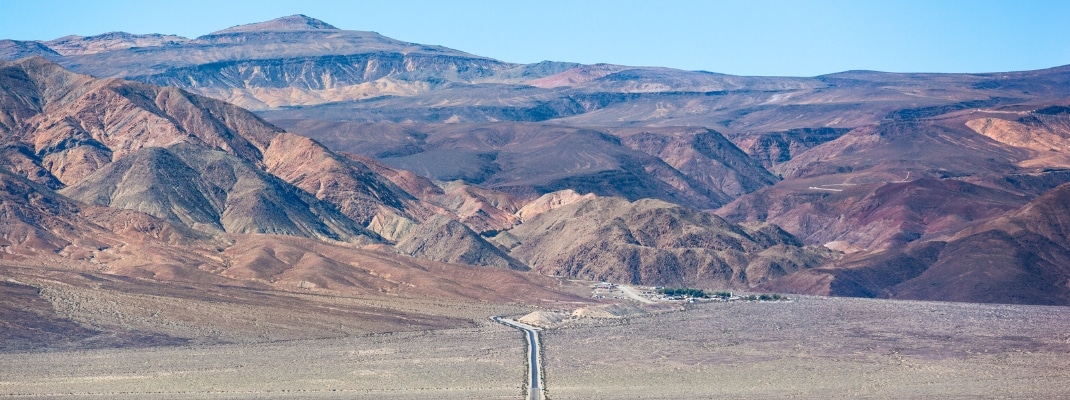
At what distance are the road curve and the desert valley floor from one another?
77 cm

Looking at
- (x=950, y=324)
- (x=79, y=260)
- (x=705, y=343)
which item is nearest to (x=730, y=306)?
(x=950, y=324)

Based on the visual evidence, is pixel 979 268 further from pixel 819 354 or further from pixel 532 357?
pixel 532 357

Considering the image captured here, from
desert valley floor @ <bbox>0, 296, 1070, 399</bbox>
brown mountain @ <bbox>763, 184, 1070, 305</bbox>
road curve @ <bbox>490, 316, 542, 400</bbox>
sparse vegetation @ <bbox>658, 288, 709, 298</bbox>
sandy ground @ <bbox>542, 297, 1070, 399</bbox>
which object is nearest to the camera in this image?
desert valley floor @ <bbox>0, 296, 1070, 399</bbox>

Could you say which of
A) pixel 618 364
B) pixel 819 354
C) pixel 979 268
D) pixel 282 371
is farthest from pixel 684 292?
pixel 282 371

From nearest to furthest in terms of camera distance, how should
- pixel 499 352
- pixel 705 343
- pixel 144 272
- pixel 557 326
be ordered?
1. pixel 499 352
2. pixel 705 343
3. pixel 557 326
4. pixel 144 272

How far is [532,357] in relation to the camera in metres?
114

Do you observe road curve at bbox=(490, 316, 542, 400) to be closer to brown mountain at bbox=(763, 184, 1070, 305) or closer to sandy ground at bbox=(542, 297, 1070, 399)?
sandy ground at bbox=(542, 297, 1070, 399)

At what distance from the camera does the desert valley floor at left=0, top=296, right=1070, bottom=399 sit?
3730 inches

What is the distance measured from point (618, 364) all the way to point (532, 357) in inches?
300

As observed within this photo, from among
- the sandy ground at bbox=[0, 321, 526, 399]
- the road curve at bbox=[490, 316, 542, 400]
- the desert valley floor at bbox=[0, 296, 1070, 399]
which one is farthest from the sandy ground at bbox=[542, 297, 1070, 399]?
the sandy ground at bbox=[0, 321, 526, 399]

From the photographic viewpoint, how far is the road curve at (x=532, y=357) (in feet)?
313

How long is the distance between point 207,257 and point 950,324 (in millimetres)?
77030

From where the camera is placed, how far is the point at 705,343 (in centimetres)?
12512

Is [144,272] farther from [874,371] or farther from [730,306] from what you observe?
[874,371]
